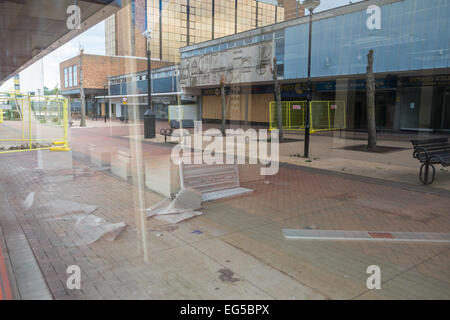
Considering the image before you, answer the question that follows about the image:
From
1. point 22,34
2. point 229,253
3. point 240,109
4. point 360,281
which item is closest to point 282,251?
point 229,253

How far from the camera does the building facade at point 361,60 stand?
62.7 ft

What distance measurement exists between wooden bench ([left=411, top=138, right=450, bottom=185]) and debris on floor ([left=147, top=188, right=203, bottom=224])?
535 centimetres

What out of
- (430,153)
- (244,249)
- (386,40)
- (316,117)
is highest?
(386,40)

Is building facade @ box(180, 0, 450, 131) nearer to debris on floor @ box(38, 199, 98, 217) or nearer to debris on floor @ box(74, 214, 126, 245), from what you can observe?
debris on floor @ box(38, 199, 98, 217)

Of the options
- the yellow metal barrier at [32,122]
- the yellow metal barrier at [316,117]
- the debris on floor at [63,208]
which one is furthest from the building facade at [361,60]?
the debris on floor at [63,208]

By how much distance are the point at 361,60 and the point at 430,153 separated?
15.4 meters

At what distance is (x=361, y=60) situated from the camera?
2139 cm

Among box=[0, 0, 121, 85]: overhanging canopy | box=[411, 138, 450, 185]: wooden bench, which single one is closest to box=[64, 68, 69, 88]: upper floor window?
box=[0, 0, 121, 85]: overhanging canopy

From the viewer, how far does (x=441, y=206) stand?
6.17 meters

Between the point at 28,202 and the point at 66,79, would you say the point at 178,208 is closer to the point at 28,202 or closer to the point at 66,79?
the point at 28,202

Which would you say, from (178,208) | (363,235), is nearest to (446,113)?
(363,235)
